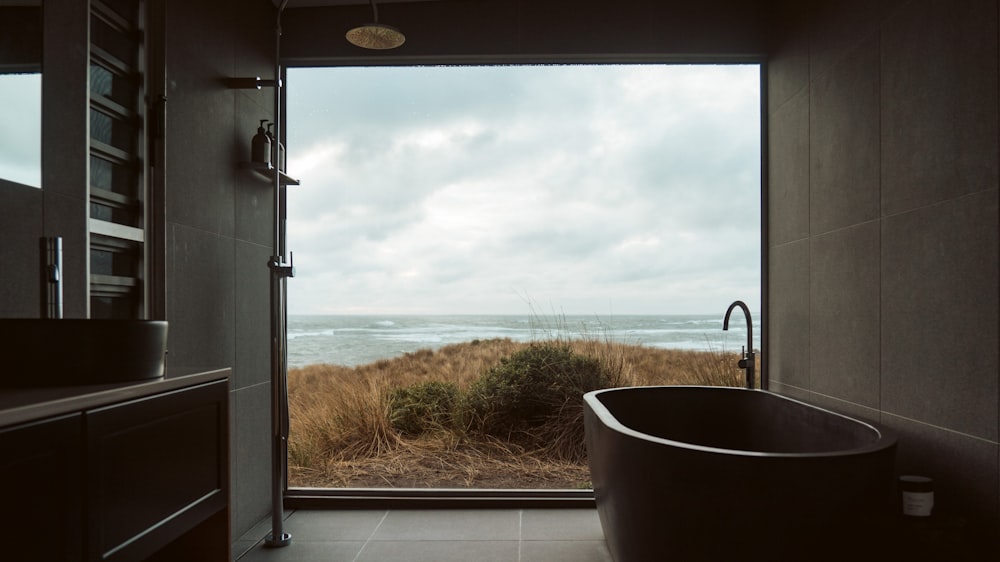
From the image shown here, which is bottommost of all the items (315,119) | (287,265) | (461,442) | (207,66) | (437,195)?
(461,442)

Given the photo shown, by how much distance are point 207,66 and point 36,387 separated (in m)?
1.97

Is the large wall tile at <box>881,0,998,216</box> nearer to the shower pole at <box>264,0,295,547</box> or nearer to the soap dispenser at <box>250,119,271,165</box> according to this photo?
the shower pole at <box>264,0,295,547</box>

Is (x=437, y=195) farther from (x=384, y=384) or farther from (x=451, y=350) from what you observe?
(x=384, y=384)

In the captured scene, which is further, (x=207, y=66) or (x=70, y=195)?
(x=207, y=66)

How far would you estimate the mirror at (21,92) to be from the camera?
1.72m

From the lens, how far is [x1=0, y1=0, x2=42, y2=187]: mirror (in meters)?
1.72

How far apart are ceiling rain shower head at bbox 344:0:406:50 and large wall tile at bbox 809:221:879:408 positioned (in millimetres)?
2153

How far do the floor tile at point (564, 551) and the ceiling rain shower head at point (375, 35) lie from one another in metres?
2.44

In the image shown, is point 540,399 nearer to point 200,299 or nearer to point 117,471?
point 200,299

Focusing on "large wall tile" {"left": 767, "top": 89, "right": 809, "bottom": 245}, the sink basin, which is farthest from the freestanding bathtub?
the sink basin

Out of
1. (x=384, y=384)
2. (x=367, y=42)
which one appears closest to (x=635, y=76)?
(x=384, y=384)

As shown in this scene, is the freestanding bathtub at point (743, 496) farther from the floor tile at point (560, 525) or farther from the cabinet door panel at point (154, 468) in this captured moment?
the cabinet door panel at point (154, 468)

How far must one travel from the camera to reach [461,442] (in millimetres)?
5203

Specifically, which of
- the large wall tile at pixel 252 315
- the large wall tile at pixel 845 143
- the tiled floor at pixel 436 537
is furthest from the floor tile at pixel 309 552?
the large wall tile at pixel 845 143
